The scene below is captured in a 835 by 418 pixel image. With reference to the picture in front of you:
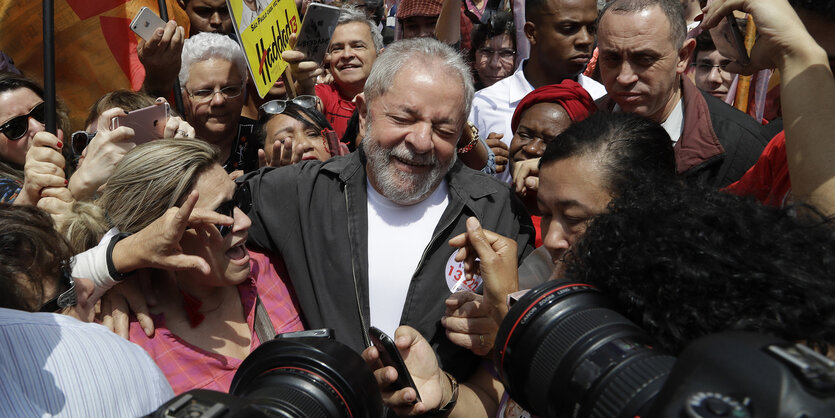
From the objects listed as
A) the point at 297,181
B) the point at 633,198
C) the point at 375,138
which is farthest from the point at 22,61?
the point at 633,198

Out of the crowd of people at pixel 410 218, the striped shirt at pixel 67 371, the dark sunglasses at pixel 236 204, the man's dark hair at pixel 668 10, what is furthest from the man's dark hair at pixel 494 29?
the striped shirt at pixel 67 371

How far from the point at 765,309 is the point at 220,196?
1.78 metres

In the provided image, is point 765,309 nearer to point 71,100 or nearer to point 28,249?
point 28,249

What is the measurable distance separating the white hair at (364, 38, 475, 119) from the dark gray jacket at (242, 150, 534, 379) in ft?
0.95

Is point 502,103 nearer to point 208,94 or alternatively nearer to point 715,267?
point 208,94

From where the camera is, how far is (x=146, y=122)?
2705 millimetres

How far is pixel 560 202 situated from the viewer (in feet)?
6.70

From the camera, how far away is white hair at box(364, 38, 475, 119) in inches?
103

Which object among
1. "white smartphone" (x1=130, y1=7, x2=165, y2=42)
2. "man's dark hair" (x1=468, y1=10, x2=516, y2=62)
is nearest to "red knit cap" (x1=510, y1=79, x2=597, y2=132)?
"white smartphone" (x1=130, y1=7, x2=165, y2=42)

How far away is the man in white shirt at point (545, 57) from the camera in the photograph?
3842mm

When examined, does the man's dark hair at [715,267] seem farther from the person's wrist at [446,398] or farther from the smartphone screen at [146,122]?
the smartphone screen at [146,122]

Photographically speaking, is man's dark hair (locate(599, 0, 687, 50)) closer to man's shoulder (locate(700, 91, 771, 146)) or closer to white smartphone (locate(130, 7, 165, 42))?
man's shoulder (locate(700, 91, 771, 146))

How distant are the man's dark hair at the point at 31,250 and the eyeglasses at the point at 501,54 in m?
4.01

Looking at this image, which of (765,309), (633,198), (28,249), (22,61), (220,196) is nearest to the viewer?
(765,309)
